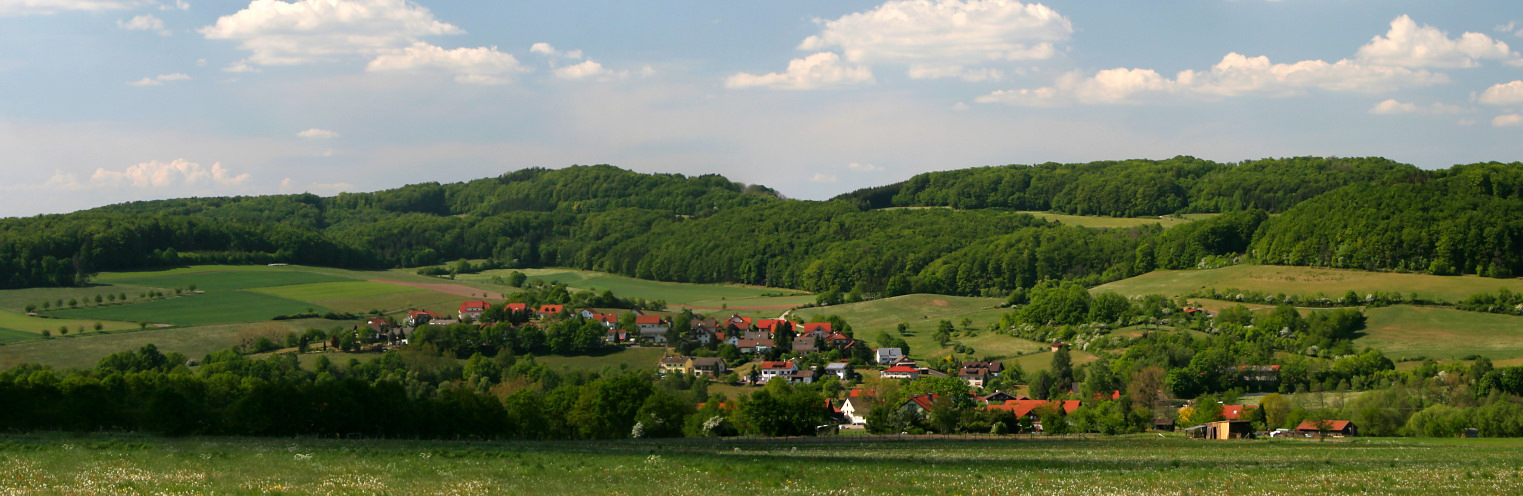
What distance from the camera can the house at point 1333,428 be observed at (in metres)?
65.6

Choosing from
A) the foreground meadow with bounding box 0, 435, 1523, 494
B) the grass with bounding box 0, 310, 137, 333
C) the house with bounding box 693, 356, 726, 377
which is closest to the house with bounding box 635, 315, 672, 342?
the house with bounding box 693, 356, 726, 377

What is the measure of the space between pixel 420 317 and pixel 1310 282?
99.8 metres

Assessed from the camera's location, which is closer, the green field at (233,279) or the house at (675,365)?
the house at (675,365)

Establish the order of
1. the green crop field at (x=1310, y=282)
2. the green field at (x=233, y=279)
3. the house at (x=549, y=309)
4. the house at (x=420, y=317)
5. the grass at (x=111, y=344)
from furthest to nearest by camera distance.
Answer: the green field at (x=233, y=279) < the house at (x=549, y=309) < the house at (x=420, y=317) < the green crop field at (x=1310, y=282) < the grass at (x=111, y=344)

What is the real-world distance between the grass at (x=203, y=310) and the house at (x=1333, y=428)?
313 ft

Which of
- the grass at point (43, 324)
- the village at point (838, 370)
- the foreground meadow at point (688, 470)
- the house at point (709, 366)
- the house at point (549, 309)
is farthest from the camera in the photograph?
the house at point (549, 309)

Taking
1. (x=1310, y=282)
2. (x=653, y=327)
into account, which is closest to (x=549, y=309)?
(x=653, y=327)

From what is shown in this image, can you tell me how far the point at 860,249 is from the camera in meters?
189

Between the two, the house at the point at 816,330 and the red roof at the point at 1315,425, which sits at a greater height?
the house at the point at 816,330

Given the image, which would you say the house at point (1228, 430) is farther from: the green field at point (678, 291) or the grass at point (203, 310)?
the green field at point (678, 291)

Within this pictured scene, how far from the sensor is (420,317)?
11994 cm

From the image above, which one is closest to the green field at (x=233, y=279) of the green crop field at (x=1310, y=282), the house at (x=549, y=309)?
the house at (x=549, y=309)

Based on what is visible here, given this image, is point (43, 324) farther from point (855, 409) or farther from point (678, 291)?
point (678, 291)

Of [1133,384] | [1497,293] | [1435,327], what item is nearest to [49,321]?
[1133,384]
